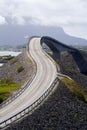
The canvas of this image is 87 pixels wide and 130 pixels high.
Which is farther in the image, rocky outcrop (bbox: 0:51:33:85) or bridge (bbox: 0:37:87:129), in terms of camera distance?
rocky outcrop (bbox: 0:51:33:85)

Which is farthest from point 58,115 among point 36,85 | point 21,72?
point 21,72

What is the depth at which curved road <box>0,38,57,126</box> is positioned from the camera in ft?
236

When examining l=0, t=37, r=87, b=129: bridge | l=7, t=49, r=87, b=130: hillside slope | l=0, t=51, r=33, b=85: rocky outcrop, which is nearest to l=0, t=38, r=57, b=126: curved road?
l=0, t=37, r=87, b=129: bridge

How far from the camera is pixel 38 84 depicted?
3991 inches

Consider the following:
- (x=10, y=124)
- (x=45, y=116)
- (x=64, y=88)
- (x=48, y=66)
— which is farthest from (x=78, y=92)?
(x=48, y=66)

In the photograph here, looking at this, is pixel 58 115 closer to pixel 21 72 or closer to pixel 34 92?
pixel 34 92

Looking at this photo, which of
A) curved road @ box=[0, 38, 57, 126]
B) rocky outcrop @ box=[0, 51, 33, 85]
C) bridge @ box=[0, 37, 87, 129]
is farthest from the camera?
rocky outcrop @ box=[0, 51, 33, 85]

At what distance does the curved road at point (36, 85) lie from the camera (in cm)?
7194

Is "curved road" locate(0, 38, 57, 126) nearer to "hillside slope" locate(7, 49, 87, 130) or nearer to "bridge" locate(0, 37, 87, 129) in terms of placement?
"bridge" locate(0, 37, 87, 129)

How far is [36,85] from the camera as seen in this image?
327 ft

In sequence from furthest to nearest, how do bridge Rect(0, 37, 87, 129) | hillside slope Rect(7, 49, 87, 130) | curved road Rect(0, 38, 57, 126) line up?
curved road Rect(0, 38, 57, 126), bridge Rect(0, 37, 87, 129), hillside slope Rect(7, 49, 87, 130)

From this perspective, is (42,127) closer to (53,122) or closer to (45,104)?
(53,122)

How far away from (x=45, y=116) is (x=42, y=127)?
4879 mm

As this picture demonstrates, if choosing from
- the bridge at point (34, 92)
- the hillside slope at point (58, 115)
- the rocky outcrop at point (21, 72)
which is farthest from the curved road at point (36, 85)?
the hillside slope at point (58, 115)
